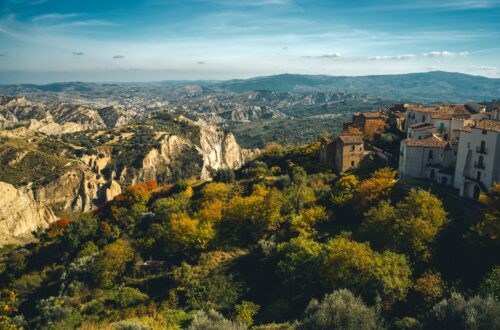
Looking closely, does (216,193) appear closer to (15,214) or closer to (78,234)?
(78,234)

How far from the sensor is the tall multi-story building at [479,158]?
3144 centimetres

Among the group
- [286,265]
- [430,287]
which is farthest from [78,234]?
[430,287]

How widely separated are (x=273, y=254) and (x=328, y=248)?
5.57 m

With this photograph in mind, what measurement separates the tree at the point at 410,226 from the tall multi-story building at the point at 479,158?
5.77 metres

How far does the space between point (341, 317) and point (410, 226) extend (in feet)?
35.1

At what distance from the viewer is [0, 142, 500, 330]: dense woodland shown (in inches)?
893

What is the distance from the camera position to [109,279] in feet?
112

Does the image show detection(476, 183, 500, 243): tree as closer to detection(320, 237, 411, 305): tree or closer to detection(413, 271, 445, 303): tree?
detection(413, 271, 445, 303): tree

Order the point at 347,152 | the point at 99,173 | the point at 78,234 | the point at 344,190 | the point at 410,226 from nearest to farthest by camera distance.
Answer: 1. the point at 410,226
2. the point at 344,190
3. the point at 347,152
4. the point at 78,234
5. the point at 99,173

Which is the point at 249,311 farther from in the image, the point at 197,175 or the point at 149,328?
the point at 197,175

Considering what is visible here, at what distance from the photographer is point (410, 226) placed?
27703mm

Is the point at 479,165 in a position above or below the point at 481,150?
below

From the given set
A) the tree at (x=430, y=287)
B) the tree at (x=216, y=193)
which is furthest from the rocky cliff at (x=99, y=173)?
the tree at (x=430, y=287)

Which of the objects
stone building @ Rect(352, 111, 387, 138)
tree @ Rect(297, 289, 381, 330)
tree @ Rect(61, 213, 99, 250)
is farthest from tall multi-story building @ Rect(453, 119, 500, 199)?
tree @ Rect(61, 213, 99, 250)
